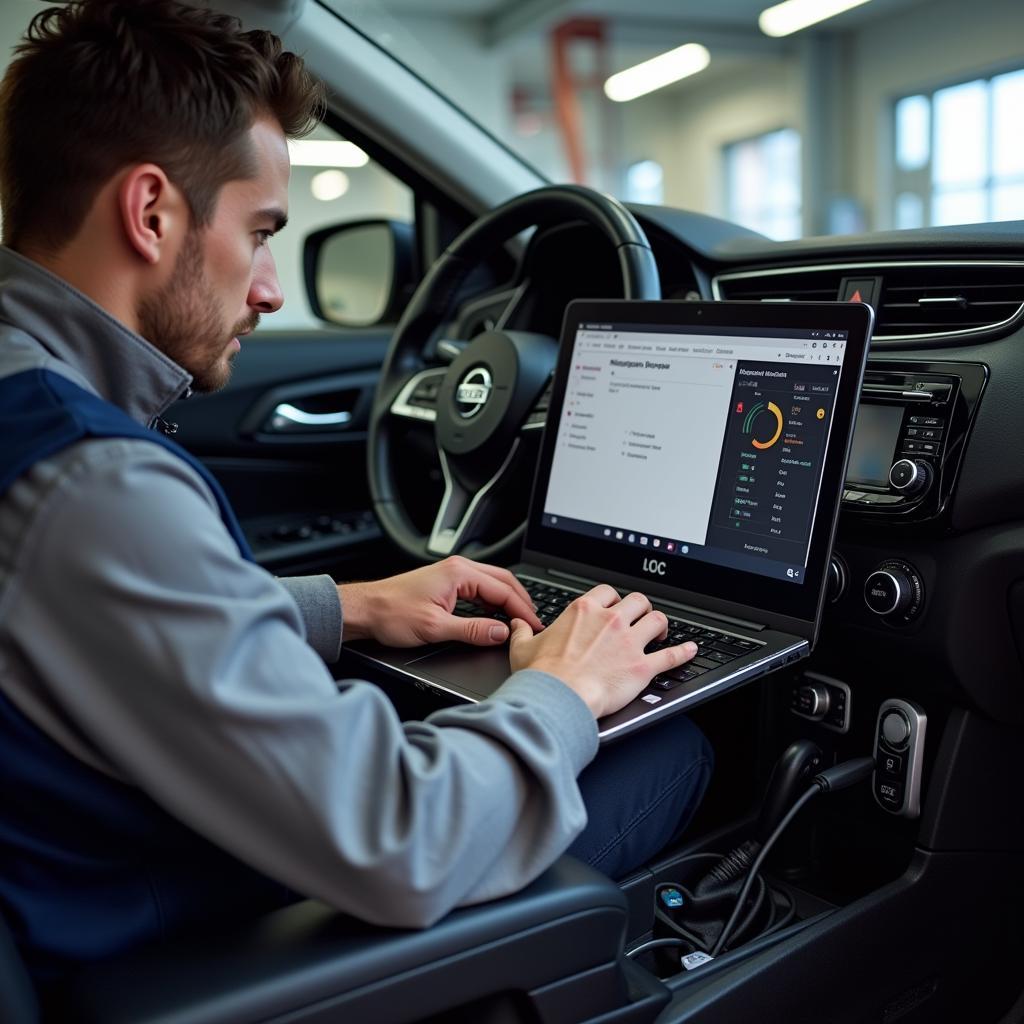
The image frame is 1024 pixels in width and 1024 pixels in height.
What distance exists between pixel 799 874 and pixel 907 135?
9960 mm

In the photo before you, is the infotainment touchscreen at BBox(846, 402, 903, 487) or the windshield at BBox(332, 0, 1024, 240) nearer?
the infotainment touchscreen at BBox(846, 402, 903, 487)

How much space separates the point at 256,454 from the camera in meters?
1.95

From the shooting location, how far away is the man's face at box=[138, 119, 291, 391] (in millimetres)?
754

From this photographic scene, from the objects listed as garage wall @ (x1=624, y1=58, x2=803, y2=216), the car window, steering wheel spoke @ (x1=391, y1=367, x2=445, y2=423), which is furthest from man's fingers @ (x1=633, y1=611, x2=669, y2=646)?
garage wall @ (x1=624, y1=58, x2=803, y2=216)

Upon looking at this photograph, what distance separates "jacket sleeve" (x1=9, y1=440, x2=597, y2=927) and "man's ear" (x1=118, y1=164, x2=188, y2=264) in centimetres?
19

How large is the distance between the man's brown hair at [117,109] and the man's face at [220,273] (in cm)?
1

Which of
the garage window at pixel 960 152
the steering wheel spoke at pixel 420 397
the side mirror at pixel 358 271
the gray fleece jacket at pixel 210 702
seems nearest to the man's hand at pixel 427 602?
the gray fleece jacket at pixel 210 702

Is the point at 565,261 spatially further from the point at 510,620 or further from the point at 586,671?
the point at 586,671

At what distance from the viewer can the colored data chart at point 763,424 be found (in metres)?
1.02

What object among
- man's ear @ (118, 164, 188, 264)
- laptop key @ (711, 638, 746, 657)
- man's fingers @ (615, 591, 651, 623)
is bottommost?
laptop key @ (711, 638, 746, 657)

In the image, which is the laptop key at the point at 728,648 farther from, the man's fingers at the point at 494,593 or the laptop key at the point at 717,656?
the man's fingers at the point at 494,593

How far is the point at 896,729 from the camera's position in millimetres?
1101

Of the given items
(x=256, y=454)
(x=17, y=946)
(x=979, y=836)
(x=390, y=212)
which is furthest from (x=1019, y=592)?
(x=390, y=212)

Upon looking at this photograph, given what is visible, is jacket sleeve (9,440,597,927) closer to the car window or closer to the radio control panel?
A: the radio control panel
